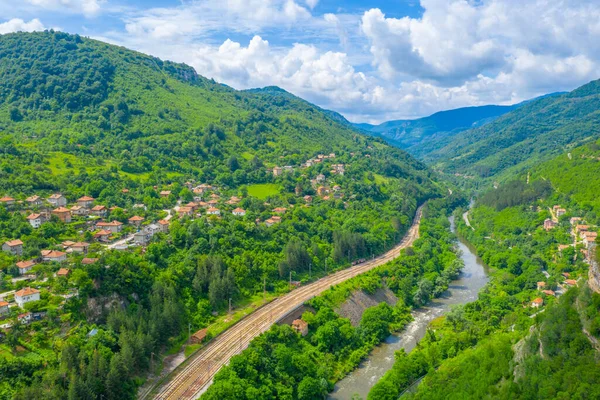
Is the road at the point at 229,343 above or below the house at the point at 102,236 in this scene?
below

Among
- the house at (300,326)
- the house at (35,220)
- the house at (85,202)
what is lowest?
the house at (300,326)

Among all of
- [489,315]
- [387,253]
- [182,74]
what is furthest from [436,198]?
[182,74]

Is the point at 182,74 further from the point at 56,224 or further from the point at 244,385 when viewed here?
the point at 244,385

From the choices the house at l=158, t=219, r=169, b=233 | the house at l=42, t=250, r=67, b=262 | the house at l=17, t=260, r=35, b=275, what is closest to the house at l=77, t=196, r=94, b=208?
the house at l=158, t=219, r=169, b=233

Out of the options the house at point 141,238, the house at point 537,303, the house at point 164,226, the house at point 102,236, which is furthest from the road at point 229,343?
the house at point 537,303

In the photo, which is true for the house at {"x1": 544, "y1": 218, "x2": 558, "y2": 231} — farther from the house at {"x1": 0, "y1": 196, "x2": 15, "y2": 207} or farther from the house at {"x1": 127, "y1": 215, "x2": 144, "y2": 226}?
the house at {"x1": 0, "y1": 196, "x2": 15, "y2": 207}

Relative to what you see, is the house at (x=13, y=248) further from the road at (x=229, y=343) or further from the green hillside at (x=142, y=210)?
the road at (x=229, y=343)

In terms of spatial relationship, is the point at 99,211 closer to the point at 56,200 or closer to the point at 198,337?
the point at 56,200
